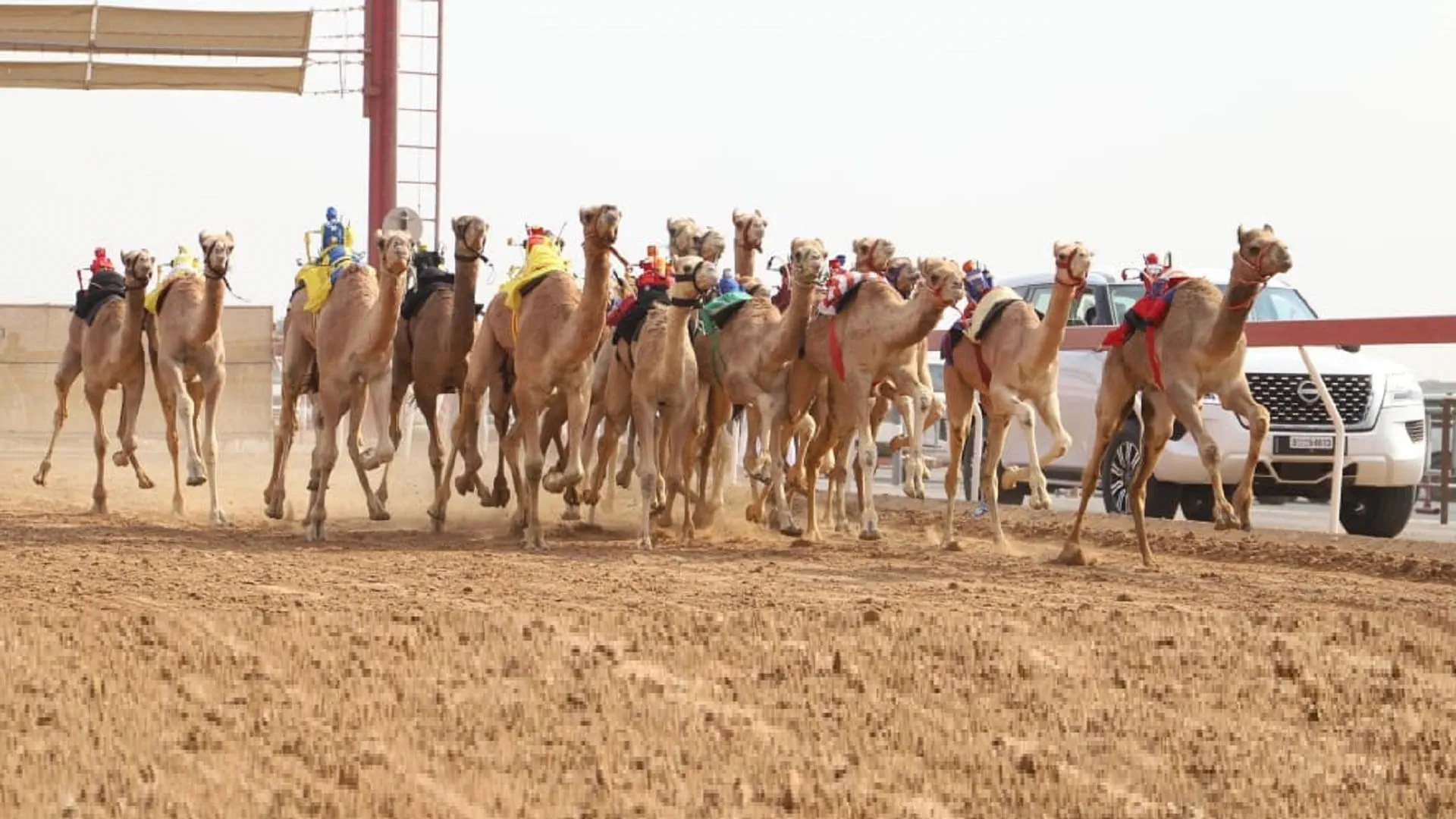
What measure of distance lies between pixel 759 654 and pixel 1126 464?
10568 millimetres

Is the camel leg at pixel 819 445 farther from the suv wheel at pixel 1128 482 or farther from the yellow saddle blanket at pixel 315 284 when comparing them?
the yellow saddle blanket at pixel 315 284

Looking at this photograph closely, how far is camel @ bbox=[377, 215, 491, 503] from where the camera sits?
16.7 m

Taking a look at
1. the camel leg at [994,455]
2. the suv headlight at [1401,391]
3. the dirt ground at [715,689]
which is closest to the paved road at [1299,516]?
the suv headlight at [1401,391]

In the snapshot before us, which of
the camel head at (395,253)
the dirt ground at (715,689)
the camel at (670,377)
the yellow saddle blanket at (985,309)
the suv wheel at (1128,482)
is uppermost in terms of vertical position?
the camel head at (395,253)

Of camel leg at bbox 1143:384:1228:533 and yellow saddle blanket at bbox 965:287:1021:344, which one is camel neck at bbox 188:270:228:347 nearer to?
yellow saddle blanket at bbox 965:287:1021:344

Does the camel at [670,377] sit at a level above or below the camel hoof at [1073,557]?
above

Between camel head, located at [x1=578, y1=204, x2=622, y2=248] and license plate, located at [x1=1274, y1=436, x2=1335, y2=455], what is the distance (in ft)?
18.0

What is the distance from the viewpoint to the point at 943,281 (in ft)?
50.7

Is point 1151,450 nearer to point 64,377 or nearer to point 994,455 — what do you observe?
point 994,455

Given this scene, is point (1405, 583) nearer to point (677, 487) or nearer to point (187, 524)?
point (677, 487)

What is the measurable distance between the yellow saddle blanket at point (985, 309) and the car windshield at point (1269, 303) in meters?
3.03

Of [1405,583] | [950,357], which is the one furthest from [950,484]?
[1405,583]

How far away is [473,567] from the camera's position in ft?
43.3

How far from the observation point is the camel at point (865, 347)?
1566 cm
